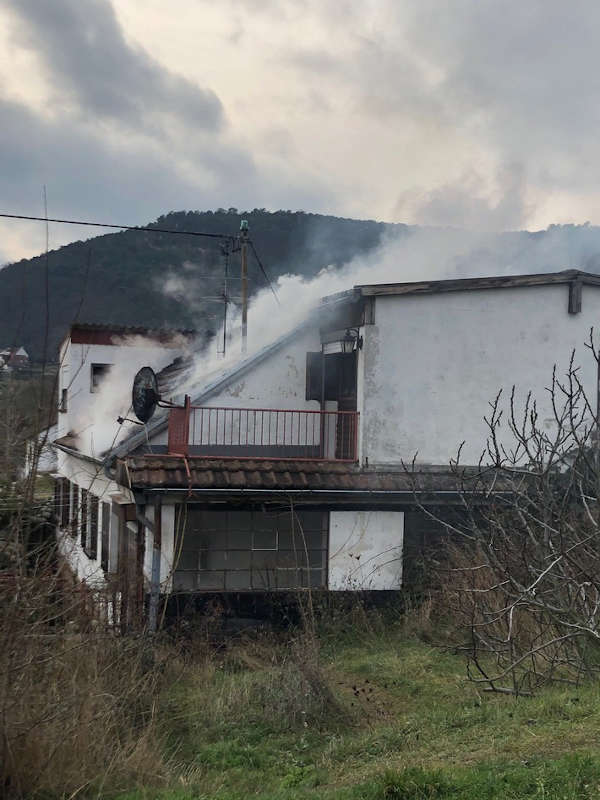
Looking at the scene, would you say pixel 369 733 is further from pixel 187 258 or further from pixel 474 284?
pixel 187 258

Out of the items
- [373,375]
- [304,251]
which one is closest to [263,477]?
[373,375]

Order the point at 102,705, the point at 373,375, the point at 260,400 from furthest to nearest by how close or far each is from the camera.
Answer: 1. the point at 260,400
2. the point at 373,375
3. the point at 102,705

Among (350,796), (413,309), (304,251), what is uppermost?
(304,251)

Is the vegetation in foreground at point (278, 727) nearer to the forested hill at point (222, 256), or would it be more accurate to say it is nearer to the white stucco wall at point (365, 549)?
the white stucco wall at point (365, 549)

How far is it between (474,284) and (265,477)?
5.02 meters

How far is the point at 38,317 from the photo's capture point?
19.1 ft

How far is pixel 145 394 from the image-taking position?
511 inches

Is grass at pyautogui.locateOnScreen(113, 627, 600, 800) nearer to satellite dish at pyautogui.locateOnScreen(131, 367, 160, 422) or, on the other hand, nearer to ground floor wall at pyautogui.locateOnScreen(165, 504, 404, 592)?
ground floor wall at pyautogui.locateOnScreen(165, 504, 404, 592)

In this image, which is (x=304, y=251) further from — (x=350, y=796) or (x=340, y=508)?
(x=350, y=796)

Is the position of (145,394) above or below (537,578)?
above

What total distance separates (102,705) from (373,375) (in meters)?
7.72

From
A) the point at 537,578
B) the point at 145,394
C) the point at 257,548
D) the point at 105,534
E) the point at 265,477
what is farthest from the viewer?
the point at 105,534

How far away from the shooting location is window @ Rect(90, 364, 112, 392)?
20.6m

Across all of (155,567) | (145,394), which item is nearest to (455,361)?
(145,394)
